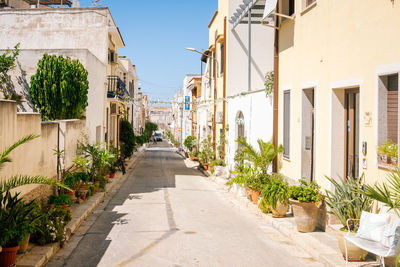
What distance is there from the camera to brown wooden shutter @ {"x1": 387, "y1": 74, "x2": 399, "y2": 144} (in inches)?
260

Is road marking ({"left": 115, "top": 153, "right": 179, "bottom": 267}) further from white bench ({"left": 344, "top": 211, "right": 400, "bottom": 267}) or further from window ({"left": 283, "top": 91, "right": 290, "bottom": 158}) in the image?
window ({"left": 283, "top": 91, "right": 290, "bottom": 158})

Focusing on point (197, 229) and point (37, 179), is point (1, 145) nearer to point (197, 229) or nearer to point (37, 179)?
point (37, 179)

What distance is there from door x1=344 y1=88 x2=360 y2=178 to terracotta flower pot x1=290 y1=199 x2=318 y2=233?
3.55 ft

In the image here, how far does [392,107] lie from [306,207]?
294 cm

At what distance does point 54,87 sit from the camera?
1480 cm

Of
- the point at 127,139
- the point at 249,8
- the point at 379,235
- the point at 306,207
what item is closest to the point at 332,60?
the point at 306,207

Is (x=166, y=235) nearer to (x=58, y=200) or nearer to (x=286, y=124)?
(x=58, y=200)

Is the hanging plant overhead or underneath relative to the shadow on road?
overhead

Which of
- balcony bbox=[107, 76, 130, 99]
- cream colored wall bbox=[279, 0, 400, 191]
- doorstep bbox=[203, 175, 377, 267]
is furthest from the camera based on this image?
balcony bbox=[107, 76, 130, 99]

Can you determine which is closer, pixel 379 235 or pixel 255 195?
pixel 379 235

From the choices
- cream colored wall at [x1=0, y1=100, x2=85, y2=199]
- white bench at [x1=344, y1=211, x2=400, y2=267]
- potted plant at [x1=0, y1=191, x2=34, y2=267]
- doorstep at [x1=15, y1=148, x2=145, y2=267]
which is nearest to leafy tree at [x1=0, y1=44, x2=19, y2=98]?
cream colored wall at [x1=0, y1=100, x2=85, y2=199]

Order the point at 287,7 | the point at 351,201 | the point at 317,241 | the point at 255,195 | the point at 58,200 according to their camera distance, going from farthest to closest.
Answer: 1. the point at 255,195
2. the point at 287,7
3. the point at 58,200
4. the point at 317,241
5. the point at 351,201

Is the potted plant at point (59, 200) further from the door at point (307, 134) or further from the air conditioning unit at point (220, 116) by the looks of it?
the air conditioning unit at point (220, 116)

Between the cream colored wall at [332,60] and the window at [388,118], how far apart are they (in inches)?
5.0
